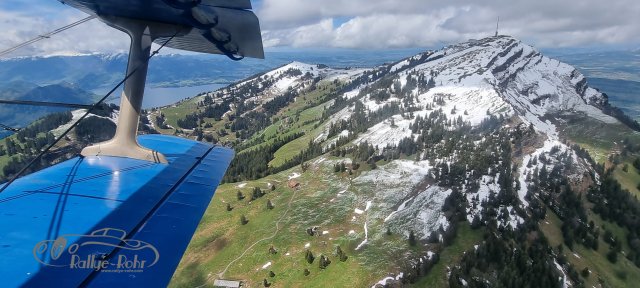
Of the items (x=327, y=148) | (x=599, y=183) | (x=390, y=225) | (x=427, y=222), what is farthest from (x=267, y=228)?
(x=599, y=183)

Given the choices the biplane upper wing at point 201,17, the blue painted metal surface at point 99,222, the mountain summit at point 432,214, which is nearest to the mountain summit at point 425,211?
the mountain summit at point 432,214

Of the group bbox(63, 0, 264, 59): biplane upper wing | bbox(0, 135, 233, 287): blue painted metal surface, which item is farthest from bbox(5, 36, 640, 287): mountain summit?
bbox(0, 135, 233, 287): blue painted metal surface

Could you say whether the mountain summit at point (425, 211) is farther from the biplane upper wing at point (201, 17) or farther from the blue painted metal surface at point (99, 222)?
the blue painted metal surface at point (99, 222)

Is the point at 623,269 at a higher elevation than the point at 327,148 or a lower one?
lower

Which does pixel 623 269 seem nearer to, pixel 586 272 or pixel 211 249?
pixel 586 272

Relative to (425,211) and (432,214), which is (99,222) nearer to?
(432,214)

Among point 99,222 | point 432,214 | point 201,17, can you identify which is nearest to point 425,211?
point 432,214

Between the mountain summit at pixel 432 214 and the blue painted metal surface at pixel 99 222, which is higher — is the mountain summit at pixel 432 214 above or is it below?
below

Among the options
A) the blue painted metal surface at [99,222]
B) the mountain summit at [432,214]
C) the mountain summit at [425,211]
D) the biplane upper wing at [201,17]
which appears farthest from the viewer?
the mountain summit at [425,211]
